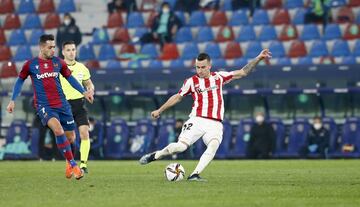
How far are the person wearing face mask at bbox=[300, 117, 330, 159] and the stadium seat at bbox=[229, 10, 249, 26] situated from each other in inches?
181

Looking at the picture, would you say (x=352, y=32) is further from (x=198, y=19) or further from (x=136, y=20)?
(x=136, y=20)

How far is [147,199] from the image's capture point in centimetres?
1234

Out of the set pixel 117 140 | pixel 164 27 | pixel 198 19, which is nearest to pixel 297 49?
pixel 198 19

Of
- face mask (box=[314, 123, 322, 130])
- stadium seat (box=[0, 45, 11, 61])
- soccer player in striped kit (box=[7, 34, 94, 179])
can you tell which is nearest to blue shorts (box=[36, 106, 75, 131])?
soccer player in striped kit (box=[7, 34, 94, 179])

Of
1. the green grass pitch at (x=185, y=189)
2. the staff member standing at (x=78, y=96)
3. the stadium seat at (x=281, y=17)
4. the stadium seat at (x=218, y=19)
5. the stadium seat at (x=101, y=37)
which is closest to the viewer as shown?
the green grass pitch at (x=185, y=189)

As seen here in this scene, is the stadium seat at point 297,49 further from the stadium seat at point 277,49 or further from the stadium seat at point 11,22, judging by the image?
the stadium seat at point 11,22

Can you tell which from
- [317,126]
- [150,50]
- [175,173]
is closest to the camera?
[175,173]

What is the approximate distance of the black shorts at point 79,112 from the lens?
18.7m

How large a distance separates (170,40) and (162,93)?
3.06 meters

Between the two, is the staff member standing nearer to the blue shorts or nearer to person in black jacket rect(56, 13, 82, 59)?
the blue shorts

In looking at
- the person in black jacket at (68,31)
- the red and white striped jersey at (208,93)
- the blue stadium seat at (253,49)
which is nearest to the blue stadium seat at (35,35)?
the person in black jacket at (68,31)

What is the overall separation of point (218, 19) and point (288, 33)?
2.40 metres

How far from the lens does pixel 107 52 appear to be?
31781 mm

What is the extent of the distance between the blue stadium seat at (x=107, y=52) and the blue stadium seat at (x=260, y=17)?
424 centimetres
